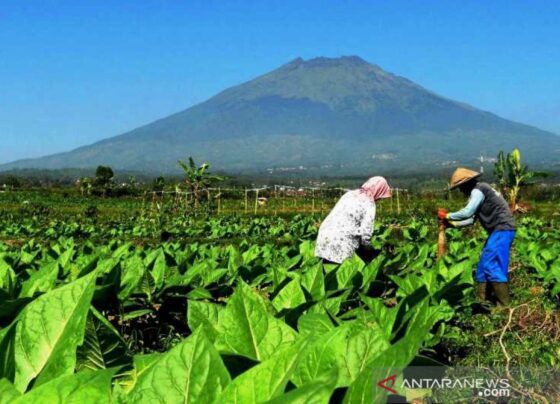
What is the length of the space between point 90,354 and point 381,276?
13.1 ft

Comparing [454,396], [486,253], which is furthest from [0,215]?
[454,396]

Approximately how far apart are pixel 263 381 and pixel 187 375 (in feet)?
0.46

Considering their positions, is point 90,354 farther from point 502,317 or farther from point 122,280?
point 502,317

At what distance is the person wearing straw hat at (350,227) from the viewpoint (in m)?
6.82

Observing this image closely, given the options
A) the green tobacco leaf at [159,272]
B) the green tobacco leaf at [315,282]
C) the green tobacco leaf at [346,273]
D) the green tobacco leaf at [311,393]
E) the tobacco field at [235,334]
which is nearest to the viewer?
the green tobacco leaf at [311,393]

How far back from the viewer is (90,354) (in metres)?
2.00

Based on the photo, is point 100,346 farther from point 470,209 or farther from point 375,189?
point 470,209

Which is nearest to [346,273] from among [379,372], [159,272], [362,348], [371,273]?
[371,273]

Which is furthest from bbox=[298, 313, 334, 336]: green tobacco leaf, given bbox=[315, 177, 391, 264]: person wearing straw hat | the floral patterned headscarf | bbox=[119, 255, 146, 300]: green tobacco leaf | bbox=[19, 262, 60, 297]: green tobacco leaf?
the floral patterned headscarf

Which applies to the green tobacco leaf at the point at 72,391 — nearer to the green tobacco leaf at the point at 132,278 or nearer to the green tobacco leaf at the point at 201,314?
the green tobacco leaf at the point at 201,314

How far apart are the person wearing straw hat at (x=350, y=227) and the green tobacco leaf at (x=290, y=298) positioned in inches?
144

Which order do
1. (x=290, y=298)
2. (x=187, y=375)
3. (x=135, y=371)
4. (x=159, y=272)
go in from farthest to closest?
1. (x=159, y=272)
2. (x=290, y=298)
3. (x=135, y=371)
4. (x=187, y=375)

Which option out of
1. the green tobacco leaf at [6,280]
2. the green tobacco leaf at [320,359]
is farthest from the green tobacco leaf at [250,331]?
the green tobacco leaf at [6,280]

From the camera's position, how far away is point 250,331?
1845 mm
